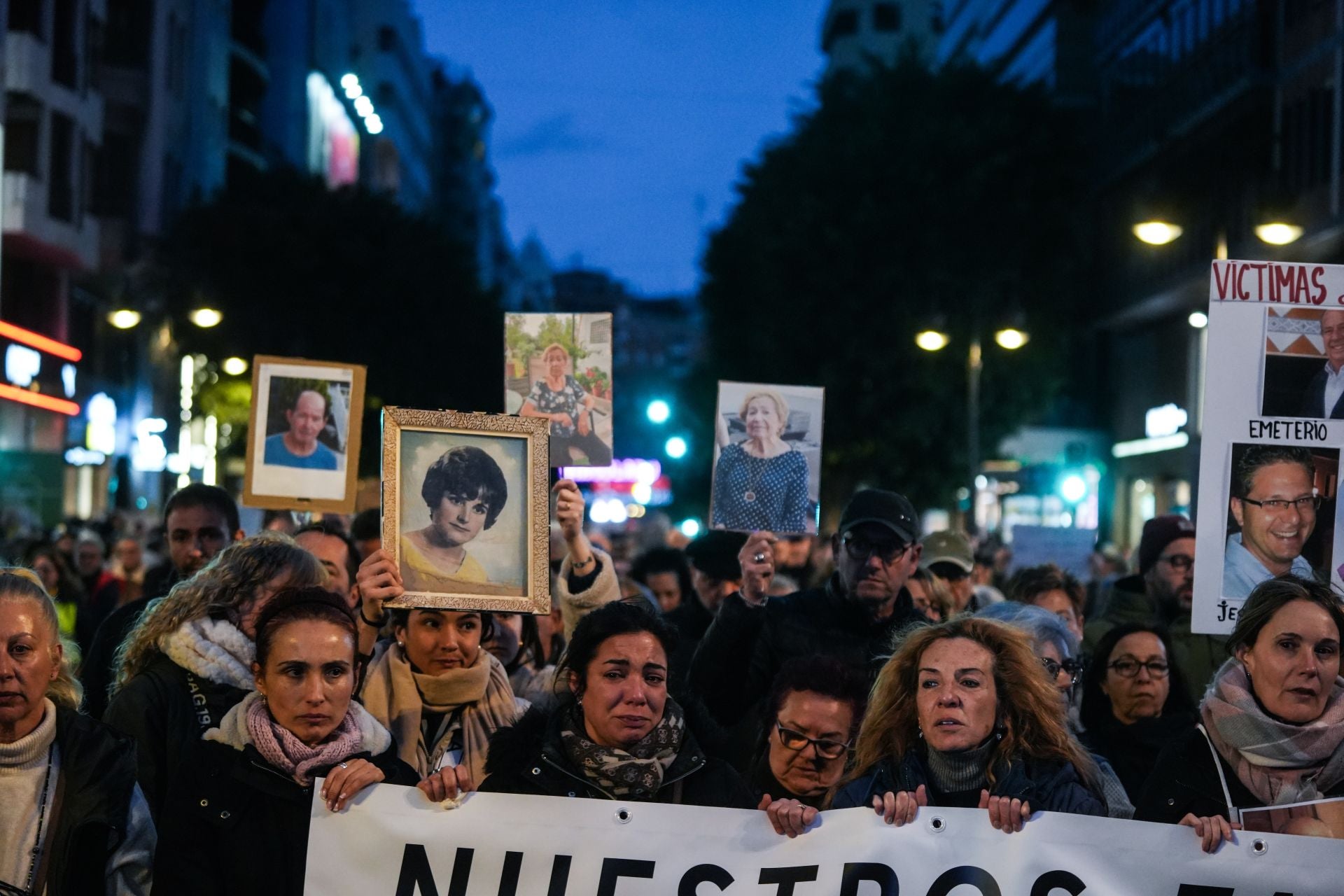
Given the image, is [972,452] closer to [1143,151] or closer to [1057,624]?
[1143,151]

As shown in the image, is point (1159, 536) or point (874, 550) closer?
point (874, 550)

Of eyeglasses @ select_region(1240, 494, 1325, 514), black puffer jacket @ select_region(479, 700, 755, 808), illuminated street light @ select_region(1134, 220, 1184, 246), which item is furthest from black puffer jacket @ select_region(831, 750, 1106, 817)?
illuminated street light @ select_region(1134, 220, 1184, 246)

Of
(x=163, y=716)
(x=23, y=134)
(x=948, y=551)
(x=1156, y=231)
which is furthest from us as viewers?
(x=23, y=134)

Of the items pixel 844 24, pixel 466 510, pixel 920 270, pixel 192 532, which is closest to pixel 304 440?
pixel 192 532

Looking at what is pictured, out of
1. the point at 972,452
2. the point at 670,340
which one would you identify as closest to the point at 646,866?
the point at 972,452

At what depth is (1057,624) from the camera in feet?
21.2

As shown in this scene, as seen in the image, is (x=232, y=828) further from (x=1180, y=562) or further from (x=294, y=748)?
(x=1180, y=562)

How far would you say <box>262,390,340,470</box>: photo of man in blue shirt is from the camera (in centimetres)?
855

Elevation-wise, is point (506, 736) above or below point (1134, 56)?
below

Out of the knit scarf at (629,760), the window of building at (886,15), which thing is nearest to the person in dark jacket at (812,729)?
the knit scarf at (629,760)

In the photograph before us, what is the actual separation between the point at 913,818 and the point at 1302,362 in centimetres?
237

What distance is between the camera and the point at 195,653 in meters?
5.36

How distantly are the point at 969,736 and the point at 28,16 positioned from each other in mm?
33228

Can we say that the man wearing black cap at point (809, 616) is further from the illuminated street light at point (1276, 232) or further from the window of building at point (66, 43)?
the window of building at point (66, 43)
